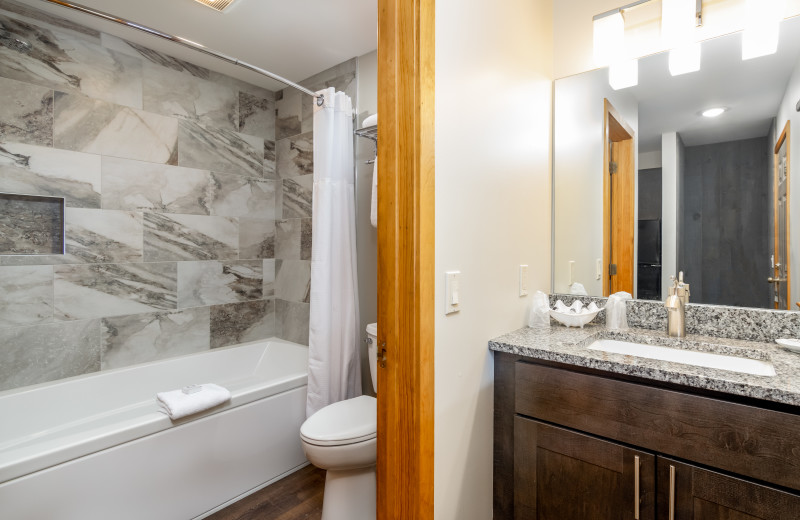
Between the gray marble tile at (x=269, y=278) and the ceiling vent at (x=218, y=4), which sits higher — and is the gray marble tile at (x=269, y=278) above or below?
below

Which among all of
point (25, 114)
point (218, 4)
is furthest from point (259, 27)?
point (25, 114)

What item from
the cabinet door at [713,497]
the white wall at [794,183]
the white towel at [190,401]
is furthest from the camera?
the white towel at [190,401]

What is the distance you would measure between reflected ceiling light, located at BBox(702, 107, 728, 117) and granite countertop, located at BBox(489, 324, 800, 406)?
0.87m

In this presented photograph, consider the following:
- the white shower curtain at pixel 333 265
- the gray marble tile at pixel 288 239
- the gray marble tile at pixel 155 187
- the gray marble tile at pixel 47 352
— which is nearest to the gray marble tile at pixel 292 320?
the gray marble tile at pixel 288 239

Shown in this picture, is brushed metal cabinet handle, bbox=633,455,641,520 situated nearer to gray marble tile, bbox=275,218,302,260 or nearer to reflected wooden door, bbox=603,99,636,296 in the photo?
reflected wooden door, bbox=603,99,636,296

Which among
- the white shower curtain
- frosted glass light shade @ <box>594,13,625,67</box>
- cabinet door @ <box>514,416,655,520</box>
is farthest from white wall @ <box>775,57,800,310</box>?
the white shower curtain

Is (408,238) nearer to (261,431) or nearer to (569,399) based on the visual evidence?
(569,399)

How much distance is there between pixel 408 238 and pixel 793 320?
1370 millimetres

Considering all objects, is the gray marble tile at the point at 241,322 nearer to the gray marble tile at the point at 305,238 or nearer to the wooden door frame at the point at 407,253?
the gray marble tile at the point at 305,238

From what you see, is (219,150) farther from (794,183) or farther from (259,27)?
(794,183)

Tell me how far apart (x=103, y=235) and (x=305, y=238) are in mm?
1205

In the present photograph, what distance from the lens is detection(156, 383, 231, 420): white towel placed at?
1686mm

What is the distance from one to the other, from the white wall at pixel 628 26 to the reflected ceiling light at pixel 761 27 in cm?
4

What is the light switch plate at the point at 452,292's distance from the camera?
46.2 inches
